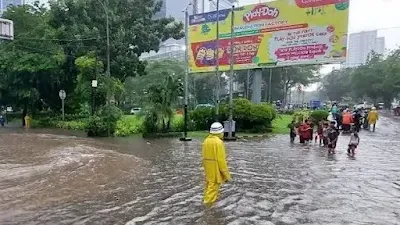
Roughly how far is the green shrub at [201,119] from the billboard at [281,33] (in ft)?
13.6

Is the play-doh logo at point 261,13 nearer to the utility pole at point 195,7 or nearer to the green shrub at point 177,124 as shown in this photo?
the utility pole at point 195,7

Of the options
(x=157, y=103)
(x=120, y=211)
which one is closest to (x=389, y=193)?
(x=120, y=211)

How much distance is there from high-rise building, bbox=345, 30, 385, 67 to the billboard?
36392 mm

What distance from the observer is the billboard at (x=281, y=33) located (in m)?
22.6

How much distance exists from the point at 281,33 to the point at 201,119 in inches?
274

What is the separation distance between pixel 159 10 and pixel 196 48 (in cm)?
709

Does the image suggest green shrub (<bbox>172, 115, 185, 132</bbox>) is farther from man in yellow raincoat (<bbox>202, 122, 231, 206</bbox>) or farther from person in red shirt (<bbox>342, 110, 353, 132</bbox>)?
man in yellow raincoat (<bbox>202, 122, 231, 206</bbox>)

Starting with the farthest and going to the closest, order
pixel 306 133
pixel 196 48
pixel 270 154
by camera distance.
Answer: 1. pixel 196 48
2. pixel 306 133
3. pixel 270 154

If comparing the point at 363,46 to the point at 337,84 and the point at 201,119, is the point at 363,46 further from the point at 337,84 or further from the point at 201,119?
the point at 201,119

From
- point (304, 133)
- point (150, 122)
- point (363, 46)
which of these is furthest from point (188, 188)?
point (363, 46)

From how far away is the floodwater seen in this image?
6633 millimetres

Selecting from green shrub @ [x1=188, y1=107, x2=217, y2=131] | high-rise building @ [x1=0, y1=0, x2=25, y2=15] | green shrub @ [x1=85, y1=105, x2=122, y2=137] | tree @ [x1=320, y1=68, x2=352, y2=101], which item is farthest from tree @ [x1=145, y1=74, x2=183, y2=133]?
tree @ [x1=320, y1=68, x2=352, y2=101]

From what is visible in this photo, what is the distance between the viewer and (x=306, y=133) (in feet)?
58.4

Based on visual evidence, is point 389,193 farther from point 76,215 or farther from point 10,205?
point 10,205
